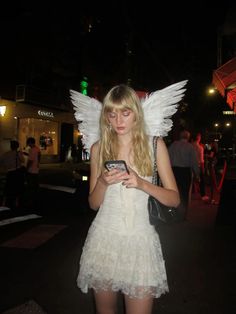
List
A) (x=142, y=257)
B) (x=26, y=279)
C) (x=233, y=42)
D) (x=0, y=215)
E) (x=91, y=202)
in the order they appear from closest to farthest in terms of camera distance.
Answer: (x=142, y=257), (x=91, y=202), (x=26, y=279), (x=0, y=215), (x=233, y=42)

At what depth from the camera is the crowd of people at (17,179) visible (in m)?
9.13

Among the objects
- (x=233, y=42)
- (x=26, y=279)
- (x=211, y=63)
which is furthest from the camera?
(x=211, y=63)

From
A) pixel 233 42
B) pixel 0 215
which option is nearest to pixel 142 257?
pixel 0 215

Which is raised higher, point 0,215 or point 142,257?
point 142,257

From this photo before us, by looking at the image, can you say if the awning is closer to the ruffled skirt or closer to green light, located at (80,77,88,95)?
the ruffled skirt

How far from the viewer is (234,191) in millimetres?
7094

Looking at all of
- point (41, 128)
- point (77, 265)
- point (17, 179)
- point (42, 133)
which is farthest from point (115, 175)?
point (42, 133)

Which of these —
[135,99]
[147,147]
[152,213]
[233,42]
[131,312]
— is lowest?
[131,312]

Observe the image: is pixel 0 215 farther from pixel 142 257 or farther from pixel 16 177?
pixel 142 257

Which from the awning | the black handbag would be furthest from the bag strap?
the awning

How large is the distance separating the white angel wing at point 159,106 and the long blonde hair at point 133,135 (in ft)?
0.71

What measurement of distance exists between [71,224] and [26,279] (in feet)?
10.3

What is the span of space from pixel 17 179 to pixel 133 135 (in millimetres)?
7469

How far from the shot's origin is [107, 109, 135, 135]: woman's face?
2.24 m
